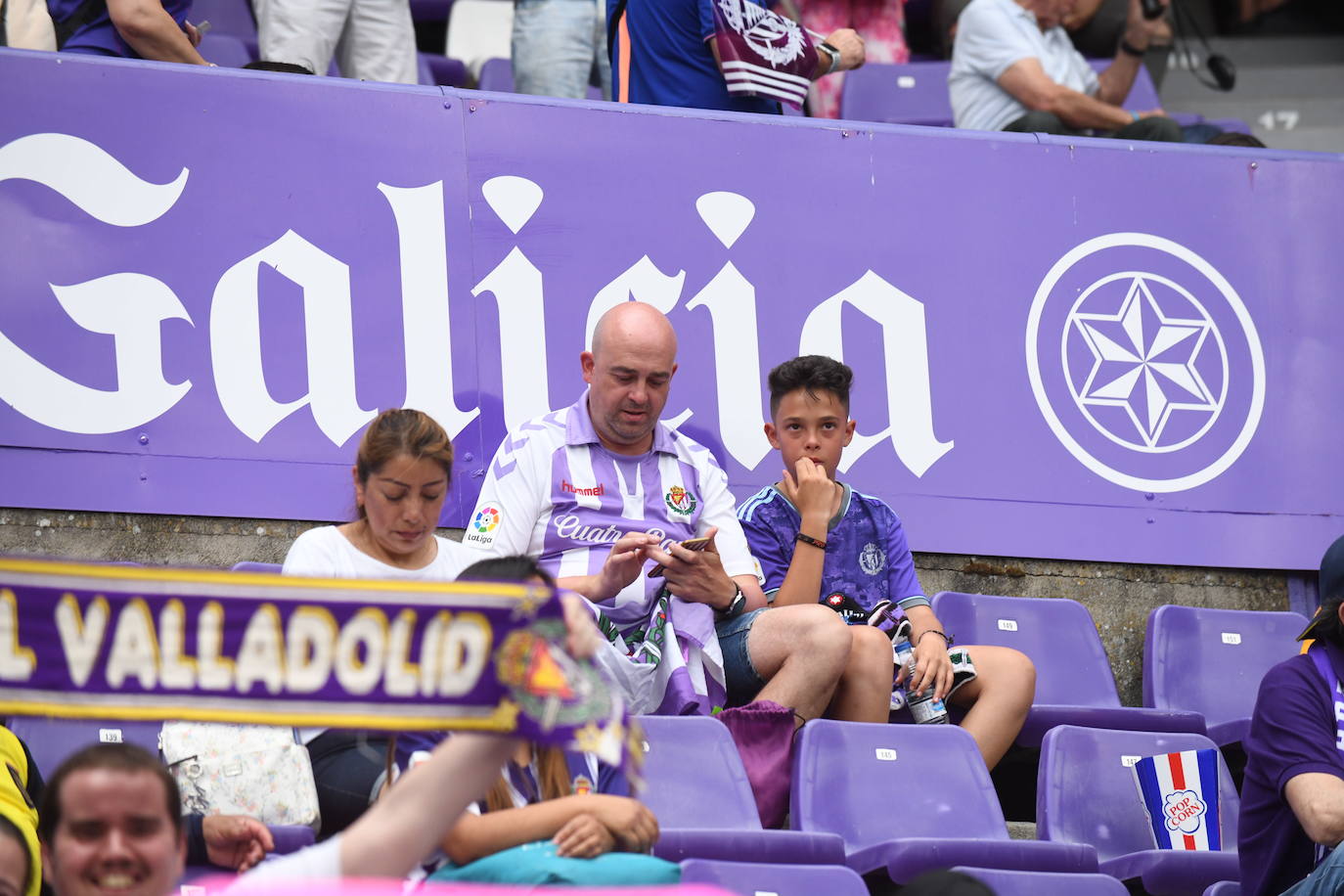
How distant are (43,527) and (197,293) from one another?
2.47 feet

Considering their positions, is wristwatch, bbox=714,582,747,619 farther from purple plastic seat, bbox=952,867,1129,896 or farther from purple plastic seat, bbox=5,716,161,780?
purple plastic seat, bbox=5,716,161,780

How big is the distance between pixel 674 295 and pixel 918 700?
1510mm

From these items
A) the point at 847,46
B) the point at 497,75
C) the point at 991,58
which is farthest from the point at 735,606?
the point at 497,75

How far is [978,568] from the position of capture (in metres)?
5.09

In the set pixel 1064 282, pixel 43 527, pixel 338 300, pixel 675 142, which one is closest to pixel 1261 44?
pixel 1064 282

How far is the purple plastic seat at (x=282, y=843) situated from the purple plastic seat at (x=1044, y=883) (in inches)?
48.9

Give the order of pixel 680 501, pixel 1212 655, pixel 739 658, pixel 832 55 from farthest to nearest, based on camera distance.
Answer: pixel 832 55, pixel 1212 655, pixel 680 501, pixel 739 658

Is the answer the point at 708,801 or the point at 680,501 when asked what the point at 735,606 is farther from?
the point at 708,801

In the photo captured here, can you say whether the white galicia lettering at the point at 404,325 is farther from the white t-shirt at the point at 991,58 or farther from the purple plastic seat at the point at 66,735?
the white t-shirt at the point at 991,58

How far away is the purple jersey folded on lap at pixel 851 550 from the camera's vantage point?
14.2 ft

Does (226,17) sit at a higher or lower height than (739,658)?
higher

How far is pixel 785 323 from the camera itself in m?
5.09

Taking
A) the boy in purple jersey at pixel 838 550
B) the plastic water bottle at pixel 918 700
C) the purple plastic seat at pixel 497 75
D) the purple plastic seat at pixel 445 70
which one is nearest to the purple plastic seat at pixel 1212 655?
the boy in purple jersey at pixel 838 550

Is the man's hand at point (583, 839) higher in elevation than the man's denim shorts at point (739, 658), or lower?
lower
